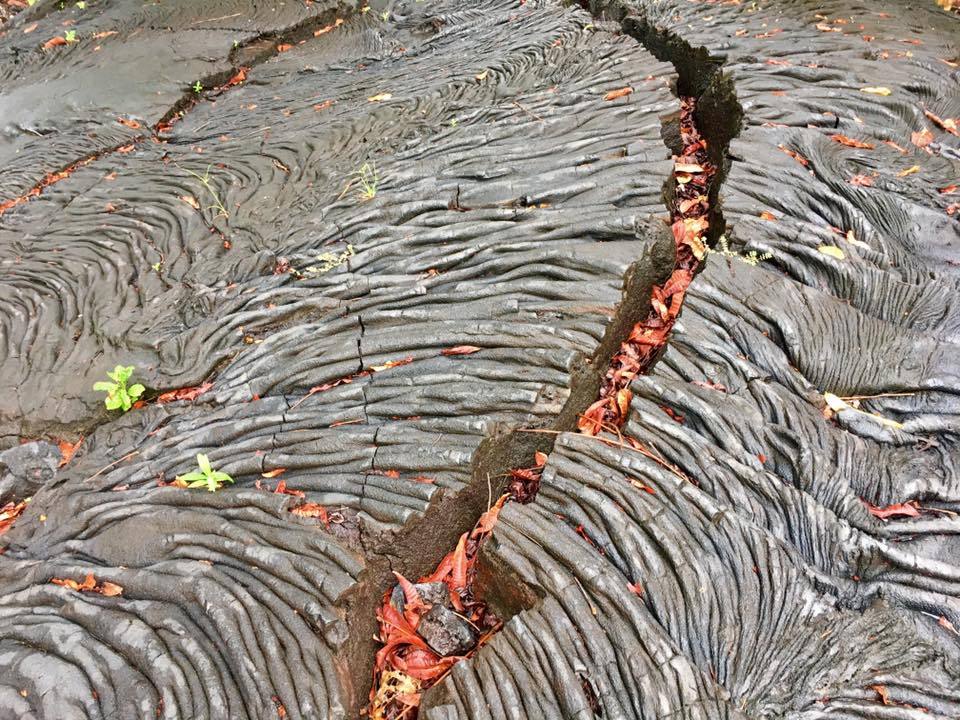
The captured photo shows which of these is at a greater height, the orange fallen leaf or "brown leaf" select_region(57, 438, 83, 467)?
the orange fallen leaf

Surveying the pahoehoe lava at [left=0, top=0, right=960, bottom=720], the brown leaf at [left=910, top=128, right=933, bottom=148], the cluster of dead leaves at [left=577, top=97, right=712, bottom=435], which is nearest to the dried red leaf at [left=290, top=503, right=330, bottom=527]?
the pahoehoe lava at [left=0, top=0, right=960, bottom=720]

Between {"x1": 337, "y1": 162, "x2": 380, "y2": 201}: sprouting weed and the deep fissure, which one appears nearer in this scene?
the deep fissure

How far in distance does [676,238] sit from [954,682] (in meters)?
3.07

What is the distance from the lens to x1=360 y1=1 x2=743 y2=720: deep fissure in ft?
9.38

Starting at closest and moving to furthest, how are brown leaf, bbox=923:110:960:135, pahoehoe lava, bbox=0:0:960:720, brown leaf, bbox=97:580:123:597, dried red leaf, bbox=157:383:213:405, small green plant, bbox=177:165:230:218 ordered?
pahoehoe lava, bbox=0:0:960:720 < brown leaf, bbox=97:580:123:597 < dried red leaf, bbox=157:383:213:405 < brown leaf, bbox=923:110:960:135 < small green plant, bbox=177:165:230:218

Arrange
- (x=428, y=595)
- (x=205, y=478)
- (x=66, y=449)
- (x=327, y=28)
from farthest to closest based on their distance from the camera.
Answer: (x=327, y=28) → (x=66, y=449) → (x=205, y=478) → (x=428, y=595)

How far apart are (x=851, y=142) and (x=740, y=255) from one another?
74.8 inches

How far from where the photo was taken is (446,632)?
292 centimetres

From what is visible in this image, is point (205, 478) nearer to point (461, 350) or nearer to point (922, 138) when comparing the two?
point (461, 350)

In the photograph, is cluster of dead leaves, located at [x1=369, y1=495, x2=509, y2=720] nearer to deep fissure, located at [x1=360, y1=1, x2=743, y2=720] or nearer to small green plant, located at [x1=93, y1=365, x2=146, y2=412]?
deep fissure, located at [x1=360, y1=1, x2=743, y2=720]

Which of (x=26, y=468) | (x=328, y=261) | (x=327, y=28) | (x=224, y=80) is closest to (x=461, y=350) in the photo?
(x=328, y=261)

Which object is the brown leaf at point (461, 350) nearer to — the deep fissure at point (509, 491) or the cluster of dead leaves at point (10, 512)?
the deep fissure at point (509, 491)

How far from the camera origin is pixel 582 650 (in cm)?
251

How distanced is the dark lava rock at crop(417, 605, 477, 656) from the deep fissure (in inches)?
0.6
